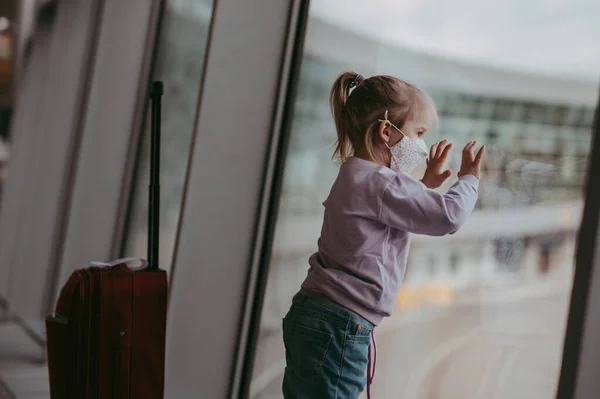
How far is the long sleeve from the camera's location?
151 cm

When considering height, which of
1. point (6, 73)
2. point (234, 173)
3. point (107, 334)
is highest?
point (6, 73)

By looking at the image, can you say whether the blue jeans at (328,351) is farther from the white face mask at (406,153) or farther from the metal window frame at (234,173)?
the metal window frame at (234,173)

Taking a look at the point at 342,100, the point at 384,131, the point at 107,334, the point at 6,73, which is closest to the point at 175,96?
the point at 107,334

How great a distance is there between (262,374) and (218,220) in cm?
56

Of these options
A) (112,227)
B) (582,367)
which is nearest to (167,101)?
(112,227)

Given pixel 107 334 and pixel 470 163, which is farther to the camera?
pixel 107 334

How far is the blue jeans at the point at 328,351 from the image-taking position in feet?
5.25

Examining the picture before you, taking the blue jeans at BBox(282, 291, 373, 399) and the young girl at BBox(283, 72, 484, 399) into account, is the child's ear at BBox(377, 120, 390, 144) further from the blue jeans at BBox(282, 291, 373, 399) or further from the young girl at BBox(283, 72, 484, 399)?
the blue jeans at BBox(282, 291, 373, 399)

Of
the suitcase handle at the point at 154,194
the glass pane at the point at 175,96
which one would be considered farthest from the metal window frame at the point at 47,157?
the suitcase handle at the point at 154,194

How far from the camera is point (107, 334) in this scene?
2105 mm

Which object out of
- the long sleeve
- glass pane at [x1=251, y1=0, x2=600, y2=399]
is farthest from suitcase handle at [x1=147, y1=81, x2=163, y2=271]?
the long sleeve

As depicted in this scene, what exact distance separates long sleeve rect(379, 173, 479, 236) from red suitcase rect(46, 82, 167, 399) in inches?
34.5

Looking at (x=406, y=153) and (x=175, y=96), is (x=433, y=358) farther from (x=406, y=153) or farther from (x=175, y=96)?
(x=175, y=96)

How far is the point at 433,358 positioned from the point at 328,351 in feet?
1.46
